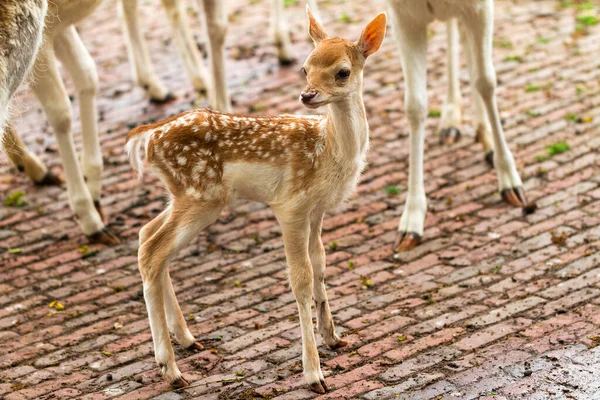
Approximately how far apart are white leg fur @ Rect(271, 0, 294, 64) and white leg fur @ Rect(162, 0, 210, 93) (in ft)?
3.42

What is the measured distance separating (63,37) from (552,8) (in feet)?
22.1

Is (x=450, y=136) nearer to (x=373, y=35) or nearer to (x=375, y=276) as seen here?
(x=375, y=276)

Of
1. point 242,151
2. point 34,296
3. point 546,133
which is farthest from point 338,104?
point 546,133

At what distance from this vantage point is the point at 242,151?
19.3ft

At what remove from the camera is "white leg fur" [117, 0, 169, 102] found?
10438 millimetres

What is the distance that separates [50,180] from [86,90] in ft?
5.18

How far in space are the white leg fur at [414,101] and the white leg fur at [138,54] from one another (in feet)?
11.7

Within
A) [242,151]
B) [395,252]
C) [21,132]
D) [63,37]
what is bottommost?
[395,252]

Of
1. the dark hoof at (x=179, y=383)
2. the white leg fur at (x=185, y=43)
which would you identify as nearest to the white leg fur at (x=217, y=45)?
the white leg fur at (x=185, y=43)

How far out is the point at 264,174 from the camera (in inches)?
231

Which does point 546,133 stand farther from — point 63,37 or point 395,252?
point 63,37

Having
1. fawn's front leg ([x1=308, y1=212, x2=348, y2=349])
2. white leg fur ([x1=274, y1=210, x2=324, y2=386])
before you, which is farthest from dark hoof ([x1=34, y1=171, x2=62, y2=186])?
white leg fur ([x1=274, y1=210, x2=324, y2=386])

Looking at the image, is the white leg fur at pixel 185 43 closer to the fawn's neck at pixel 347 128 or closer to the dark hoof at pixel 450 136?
the dark hoof at pixel 450 136

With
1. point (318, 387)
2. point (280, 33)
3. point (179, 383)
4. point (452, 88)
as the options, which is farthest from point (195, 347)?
point (280, 33)
